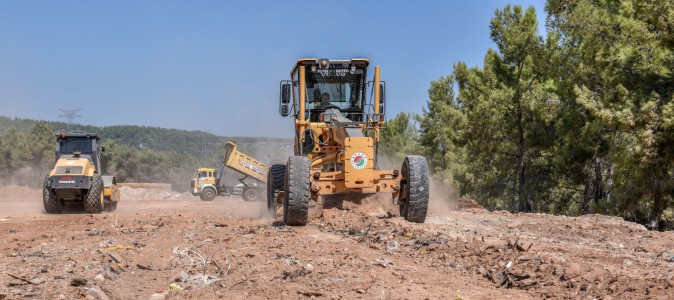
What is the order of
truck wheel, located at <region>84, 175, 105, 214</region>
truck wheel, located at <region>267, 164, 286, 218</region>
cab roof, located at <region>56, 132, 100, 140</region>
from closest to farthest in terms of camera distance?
truck wheel, located at <region>267, 164, 286, 218</region>
truck wheel, located at <region>84, 175, 105, 214</region>
cab roof, located at <region>56, 132, 100, 140</region>

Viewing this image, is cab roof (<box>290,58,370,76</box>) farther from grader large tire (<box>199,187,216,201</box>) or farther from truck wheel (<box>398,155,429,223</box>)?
grader large tire (<box>199,187,216,201</box>)

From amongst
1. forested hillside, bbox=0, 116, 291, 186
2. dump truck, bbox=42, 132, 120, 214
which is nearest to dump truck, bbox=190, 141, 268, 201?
forested hillside, bbox=0, 116, 291, 186

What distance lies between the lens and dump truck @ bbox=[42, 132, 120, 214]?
18297 mm

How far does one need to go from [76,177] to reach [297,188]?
953 cm

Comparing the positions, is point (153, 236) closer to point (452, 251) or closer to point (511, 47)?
point (452, 251)

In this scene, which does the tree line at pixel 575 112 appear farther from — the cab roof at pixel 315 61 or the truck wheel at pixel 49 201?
the truck wheel at pixel 49 201

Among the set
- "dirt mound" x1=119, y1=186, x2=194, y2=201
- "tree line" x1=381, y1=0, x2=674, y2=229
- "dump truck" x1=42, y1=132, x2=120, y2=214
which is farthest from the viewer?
"dirt mound" x1=119, y1=186, x2=194, y2=201

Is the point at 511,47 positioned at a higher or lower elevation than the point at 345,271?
higher

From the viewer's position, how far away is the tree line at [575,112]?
15547mm

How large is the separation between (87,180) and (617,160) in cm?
1448

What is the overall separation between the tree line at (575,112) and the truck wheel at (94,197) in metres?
13.4

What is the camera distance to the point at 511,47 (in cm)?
2362

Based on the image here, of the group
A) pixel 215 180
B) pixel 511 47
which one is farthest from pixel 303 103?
pixel 215 180

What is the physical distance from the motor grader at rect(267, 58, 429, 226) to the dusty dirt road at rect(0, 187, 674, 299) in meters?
0.63
